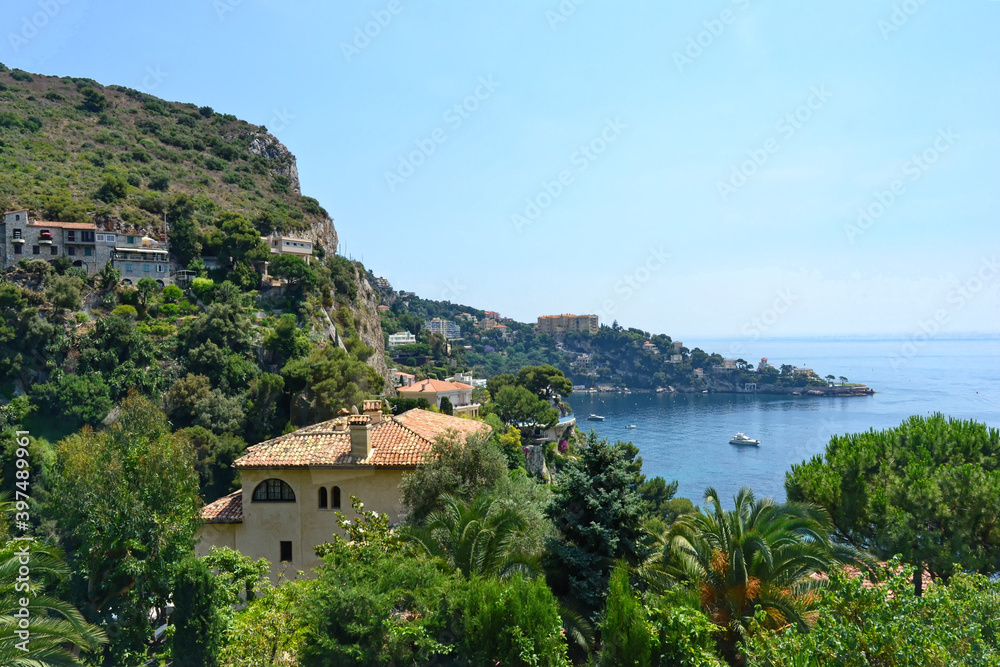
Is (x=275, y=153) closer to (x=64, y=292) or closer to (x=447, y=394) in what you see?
(x=64, y=292)

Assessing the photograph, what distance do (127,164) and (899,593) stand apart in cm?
9791

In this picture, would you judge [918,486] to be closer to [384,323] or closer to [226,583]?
[226,583]

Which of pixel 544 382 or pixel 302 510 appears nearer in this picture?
pixel 302 510

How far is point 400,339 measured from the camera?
424 ft

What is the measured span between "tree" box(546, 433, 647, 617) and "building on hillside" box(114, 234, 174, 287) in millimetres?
57516

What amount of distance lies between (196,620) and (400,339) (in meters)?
119

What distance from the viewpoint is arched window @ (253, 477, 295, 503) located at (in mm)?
18734

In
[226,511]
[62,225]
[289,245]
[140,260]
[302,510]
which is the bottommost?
[226,511]

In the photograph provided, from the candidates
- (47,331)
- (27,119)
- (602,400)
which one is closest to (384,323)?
(602,400)

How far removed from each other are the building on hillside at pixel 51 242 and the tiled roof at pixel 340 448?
4914cm

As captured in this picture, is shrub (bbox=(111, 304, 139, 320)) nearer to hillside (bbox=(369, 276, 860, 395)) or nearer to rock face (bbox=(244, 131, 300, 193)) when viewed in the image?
rock face (bbox=(244, 131, 300, 193))

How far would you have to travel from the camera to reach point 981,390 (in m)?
121

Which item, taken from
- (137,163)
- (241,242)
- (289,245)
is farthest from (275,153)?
(241,242)

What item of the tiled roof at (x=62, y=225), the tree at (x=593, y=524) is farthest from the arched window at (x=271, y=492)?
the tiled roof at (x=62, y=225)
